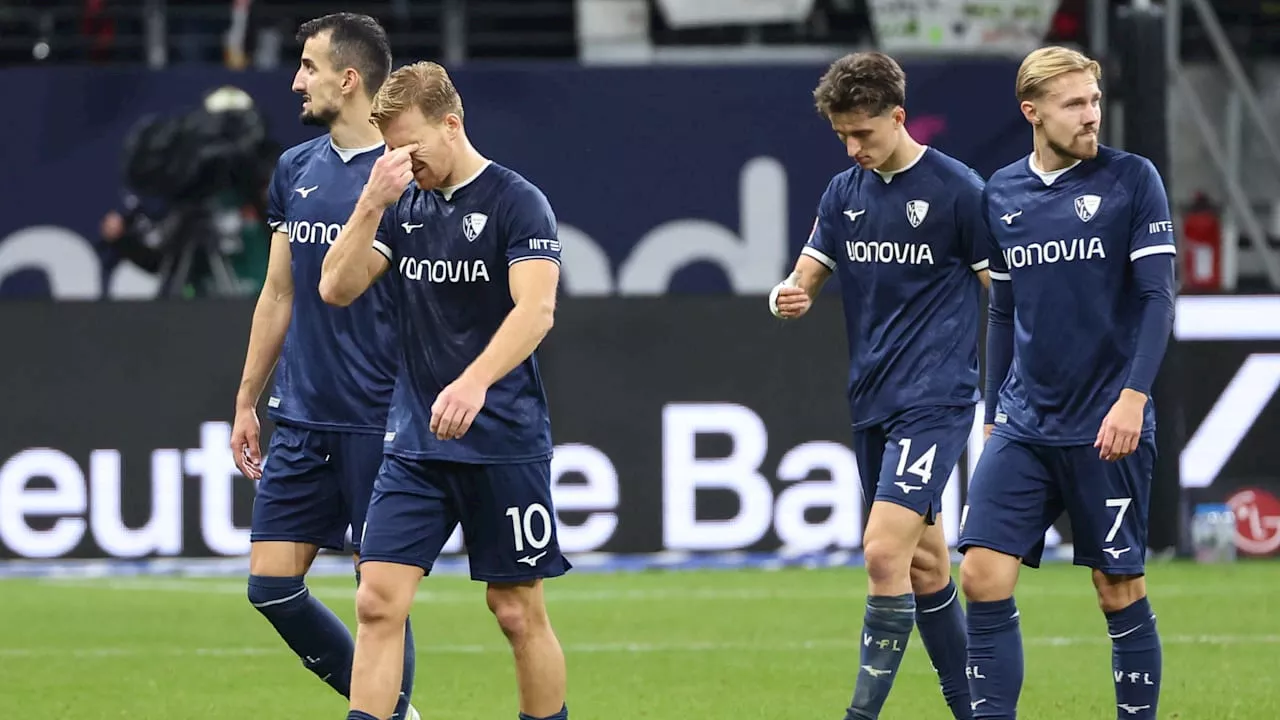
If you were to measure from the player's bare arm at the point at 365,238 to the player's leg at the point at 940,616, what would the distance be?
2020 mm

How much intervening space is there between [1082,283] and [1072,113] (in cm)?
49

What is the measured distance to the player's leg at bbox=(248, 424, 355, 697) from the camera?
21.1 feet

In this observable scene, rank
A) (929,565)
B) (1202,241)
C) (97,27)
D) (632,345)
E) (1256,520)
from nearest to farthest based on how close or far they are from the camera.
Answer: (929,565), (632,345), (1256,520), (1202,241), (97,27)

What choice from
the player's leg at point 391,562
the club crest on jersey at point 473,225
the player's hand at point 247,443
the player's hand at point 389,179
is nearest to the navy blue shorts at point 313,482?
the player's hand at point 247,443

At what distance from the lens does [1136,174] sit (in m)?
6.12

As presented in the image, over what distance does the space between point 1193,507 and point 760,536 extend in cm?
257

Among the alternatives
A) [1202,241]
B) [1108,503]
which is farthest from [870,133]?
[1202,241]

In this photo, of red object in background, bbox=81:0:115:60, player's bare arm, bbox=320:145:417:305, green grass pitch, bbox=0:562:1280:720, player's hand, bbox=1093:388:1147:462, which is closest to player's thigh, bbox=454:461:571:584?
player's bare arm, bbox=320:145:417:305

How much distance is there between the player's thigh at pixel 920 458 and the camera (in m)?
6.43

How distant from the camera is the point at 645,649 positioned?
9.41 meters

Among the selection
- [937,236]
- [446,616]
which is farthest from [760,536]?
[937,236]

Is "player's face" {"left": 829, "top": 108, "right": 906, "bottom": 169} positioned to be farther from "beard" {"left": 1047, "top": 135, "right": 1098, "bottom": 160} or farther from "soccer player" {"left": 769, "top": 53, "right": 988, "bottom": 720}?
"beard" {"left": 1047, "top": 135, "right": 1098, "bottom": 160}

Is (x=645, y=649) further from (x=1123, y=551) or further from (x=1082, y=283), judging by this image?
(x=1082, y=283)

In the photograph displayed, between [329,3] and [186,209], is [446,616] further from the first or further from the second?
[329,3]
